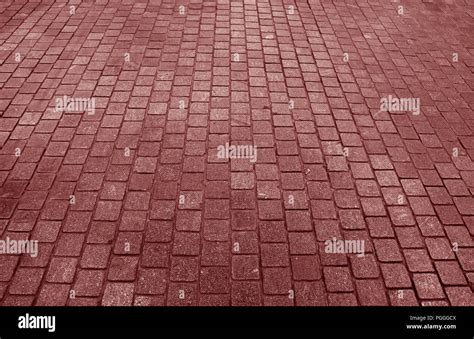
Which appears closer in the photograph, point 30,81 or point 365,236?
point 365,236

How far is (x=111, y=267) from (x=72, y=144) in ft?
6.57

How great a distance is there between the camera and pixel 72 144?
191 inches

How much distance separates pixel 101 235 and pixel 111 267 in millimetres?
414

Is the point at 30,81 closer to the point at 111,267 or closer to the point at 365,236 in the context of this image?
the point at 111,267

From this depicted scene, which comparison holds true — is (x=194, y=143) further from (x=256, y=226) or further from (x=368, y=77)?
(x=368, y=77)

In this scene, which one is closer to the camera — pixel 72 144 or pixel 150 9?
pixel 72 144

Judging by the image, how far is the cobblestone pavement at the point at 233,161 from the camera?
3574 millimetres

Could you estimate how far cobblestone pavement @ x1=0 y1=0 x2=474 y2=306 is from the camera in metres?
3.57

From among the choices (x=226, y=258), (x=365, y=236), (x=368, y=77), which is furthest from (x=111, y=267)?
(x=368, y=77)

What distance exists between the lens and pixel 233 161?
4.73 meters

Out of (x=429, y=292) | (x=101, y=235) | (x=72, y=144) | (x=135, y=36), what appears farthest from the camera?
(x=135, y=36)

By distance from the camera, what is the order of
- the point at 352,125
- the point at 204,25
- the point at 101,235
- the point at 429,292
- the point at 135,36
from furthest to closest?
the point at 204,25 < the point at 135,36 < the point at 352,125 < the point at 101,235 < the point at 429,292

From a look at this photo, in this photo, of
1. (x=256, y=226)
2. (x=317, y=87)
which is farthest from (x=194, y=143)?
(x=317, y=87)

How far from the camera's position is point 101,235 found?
12.7 feet
